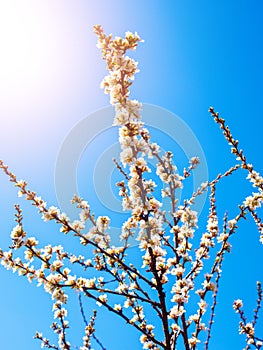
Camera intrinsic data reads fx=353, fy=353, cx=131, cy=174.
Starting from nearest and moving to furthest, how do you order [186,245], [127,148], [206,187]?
1. [127,148]
2. [186,245]
3. [206,187]

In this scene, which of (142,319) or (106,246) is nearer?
(106,246)

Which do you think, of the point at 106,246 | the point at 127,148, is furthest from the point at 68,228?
the point at 127,148

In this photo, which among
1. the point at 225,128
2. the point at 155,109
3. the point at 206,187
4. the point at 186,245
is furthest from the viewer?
the point at 155,109

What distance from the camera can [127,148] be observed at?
430 cm

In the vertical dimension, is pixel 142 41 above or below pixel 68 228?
above

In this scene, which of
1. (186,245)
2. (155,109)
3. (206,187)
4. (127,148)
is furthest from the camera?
(155,109)

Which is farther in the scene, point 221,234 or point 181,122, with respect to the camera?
point 181,122

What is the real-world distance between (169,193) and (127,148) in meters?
1.51

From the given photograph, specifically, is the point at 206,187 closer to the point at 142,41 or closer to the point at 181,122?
the point at 142,41

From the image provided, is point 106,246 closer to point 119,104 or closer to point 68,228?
point 68,228

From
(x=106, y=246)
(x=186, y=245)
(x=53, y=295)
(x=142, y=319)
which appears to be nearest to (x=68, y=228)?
(x=106, y=246)

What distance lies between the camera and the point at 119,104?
435cm

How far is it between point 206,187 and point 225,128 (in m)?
1.09

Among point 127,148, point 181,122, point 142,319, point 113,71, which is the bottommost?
Result: point 142,319
